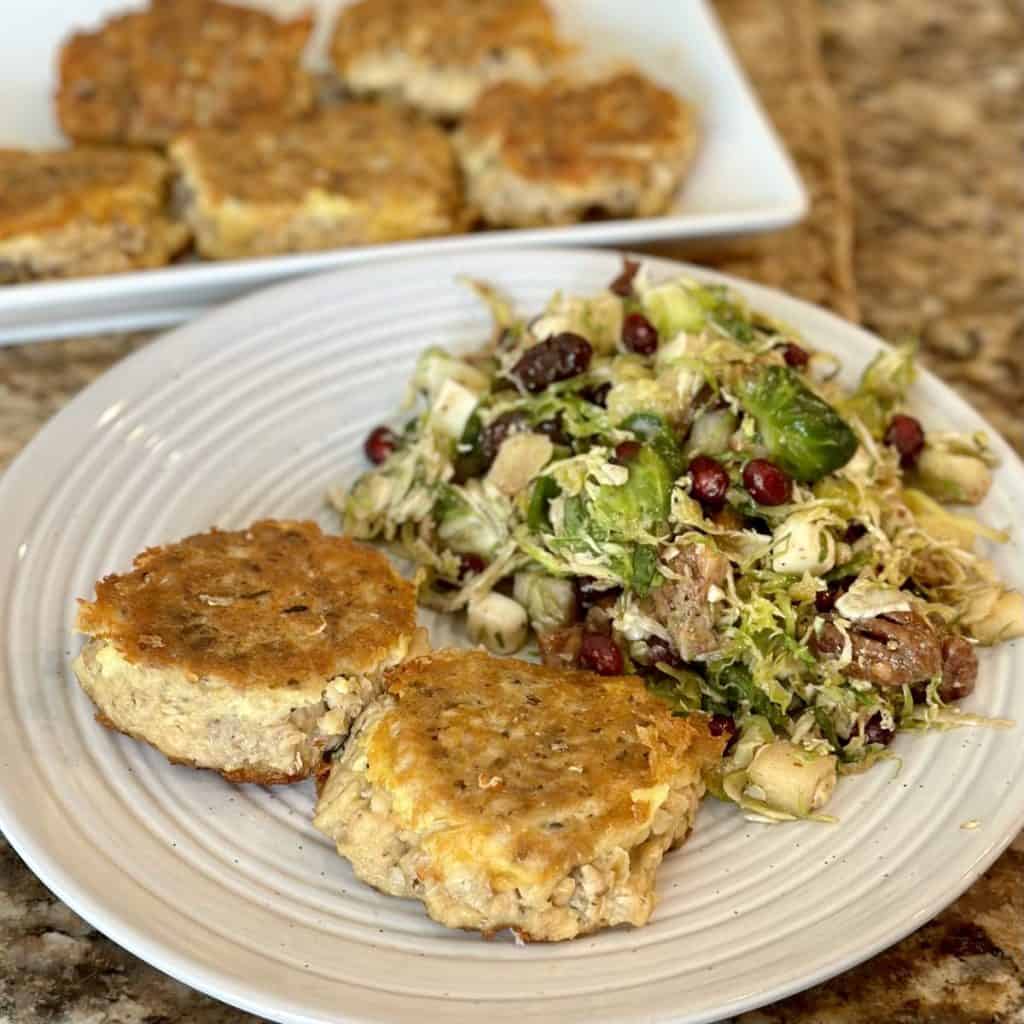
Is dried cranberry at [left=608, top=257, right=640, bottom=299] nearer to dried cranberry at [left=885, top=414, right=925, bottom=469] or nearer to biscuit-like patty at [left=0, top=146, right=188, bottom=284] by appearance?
dried cranberry at [left=885, top=414, right=925, bottom=469]

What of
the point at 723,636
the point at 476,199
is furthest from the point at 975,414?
the point at 476,199

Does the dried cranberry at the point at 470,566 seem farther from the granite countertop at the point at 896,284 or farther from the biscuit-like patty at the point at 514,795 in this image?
the granite countertop at the point at 896,284

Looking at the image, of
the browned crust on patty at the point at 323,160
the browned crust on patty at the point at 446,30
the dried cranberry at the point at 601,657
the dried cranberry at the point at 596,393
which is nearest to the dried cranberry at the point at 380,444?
the dried cranberry at the point at 596,393

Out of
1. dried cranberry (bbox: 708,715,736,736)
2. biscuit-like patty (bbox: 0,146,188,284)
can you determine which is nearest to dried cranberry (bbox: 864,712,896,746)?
dried cranberry (bbox: 708,715,736,736)

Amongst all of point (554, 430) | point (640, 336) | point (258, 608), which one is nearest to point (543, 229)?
point (640, 336)

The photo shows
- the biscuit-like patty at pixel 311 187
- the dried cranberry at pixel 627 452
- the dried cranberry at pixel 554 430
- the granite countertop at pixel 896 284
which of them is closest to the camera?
the granite countertop at pixel 896 284

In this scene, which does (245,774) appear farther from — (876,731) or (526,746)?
(876,731)
